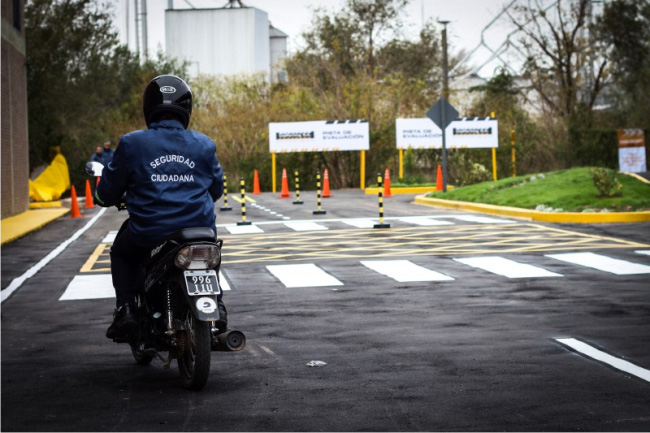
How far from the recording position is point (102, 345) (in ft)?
30.2

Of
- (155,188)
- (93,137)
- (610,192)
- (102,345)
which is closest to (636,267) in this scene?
(102,345)

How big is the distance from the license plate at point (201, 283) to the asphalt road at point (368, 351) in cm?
67

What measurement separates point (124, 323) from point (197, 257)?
919 millimetres

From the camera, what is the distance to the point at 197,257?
698cm

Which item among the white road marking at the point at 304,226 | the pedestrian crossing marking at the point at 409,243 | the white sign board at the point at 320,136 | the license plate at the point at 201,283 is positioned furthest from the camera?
the white sign board at the point at 320,136

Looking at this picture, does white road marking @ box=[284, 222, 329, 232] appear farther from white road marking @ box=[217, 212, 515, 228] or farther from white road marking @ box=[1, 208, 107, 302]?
white road marking @ box=[1, 208, 107, 302]

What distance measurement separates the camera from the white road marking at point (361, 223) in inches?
886

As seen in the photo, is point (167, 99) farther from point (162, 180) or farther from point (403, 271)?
point (403, 271)

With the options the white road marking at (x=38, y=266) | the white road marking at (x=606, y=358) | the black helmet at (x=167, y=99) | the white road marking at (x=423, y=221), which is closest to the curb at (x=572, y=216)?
the white road marking at (x=423, y=221)

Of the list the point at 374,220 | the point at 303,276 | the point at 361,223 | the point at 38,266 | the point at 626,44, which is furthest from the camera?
the point at 626,44

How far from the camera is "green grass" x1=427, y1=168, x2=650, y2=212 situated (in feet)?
77.0

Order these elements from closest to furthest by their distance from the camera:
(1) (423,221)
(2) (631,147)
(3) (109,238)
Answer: (3) (109,238)
(1) (423,221)
(2) (631,147)

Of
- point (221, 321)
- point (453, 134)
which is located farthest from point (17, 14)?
point (221, 321)

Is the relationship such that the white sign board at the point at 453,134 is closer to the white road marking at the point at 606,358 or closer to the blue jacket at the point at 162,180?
the white road marking at the point at 606,358
